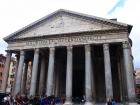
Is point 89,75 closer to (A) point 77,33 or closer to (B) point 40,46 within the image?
(A) point 77,33

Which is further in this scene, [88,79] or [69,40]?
[69,40]

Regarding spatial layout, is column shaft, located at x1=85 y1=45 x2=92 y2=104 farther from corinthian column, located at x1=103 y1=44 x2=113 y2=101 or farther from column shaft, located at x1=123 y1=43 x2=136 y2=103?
column shaft, located at x1=123 y1=43 x2=136 y2=103

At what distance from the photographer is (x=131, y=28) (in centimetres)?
2075

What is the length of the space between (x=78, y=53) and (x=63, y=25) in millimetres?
5596

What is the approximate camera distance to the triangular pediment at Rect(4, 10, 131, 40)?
21172 millimetres

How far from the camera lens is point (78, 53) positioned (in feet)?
87.2

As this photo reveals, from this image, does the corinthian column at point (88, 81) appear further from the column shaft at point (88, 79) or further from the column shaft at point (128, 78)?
the column shaft at point (128, 78)

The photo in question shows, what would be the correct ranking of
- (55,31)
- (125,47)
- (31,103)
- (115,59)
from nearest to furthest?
1. (31,103)
2. (125,47)
3. (55,31)
4. (115,59)

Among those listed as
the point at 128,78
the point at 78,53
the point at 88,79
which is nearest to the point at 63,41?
the point at 78,53

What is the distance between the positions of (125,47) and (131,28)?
2.64 meters

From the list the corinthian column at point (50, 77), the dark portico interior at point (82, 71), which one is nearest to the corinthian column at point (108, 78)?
the dark portico interior at point (82, 71)

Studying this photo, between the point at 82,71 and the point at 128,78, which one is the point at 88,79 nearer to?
the point at 128,78

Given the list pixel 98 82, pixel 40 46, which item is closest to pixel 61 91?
pixel 98 82

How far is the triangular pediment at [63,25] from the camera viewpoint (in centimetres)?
2117
